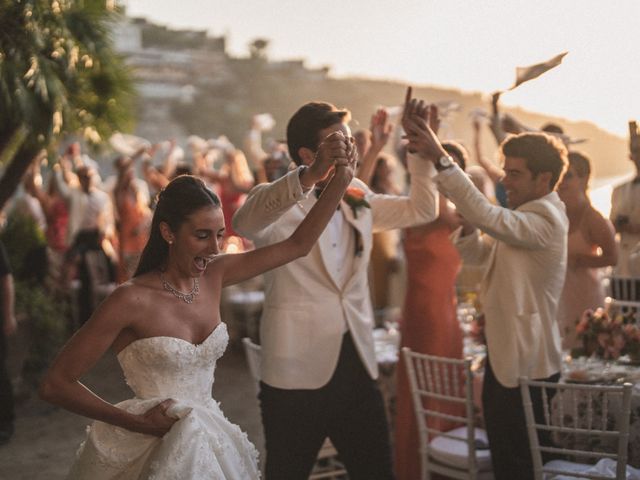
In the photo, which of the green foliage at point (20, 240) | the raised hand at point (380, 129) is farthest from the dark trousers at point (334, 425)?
the green foliage at point (20, 240)

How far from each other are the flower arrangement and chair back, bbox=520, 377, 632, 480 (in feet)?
1.41

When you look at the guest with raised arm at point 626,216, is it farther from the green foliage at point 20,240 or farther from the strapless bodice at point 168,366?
the green foliage at point 20,240

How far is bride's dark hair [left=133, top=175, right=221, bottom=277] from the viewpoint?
2299mm

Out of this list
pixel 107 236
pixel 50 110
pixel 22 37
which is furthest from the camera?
pixel 107 236

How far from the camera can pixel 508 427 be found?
3199mm

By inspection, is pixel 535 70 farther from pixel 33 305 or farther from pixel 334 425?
pixel 33 305

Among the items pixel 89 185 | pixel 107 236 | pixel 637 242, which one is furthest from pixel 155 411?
pixel 107 236

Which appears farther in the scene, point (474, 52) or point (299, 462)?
point (474, 52)

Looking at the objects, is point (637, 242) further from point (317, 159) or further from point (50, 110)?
point (50, 110)

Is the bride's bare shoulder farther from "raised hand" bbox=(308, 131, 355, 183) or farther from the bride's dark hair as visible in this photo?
"raised hand" bbox=(308, 131, 355, 183)

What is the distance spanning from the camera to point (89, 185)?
852 cm

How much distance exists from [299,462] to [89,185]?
6.20 m

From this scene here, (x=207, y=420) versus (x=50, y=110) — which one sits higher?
(x=50, y=110)

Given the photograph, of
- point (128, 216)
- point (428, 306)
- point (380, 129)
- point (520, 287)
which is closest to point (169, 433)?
point (520, 287)
